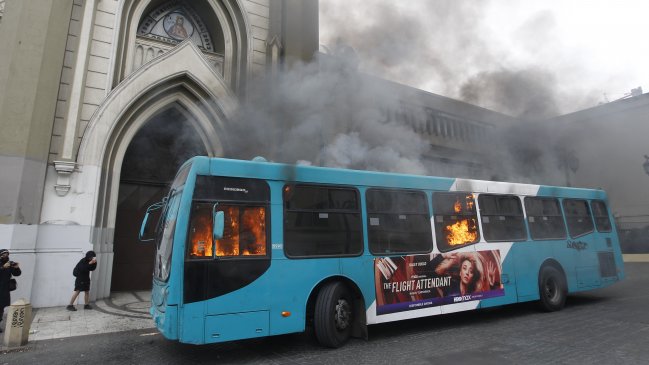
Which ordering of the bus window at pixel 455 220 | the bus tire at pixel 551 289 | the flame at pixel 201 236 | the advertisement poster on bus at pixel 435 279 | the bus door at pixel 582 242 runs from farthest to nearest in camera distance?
1. the bus door at pixel 582 242
2. the bus tire at pixel 551 289
3. the bus window at pixel 455 220
4. the advertisement poster on bus at pixel 435 279
5. the flame at pixel 201 236

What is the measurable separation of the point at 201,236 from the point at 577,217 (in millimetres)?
8925

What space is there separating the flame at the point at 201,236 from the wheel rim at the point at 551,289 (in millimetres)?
7365

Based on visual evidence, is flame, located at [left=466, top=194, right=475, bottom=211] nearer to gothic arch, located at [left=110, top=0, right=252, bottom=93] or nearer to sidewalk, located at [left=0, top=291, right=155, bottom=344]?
sidewalk, located at [left=0, top=291, right=155, bottom=344]

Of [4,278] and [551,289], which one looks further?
[551,289]

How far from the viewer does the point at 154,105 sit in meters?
A: 10.8

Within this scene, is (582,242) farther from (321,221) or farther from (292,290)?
(292,290)

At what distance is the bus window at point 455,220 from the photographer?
21.6ft

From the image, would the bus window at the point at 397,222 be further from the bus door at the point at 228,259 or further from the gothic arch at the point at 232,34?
the gothic arch at the point at 232,34

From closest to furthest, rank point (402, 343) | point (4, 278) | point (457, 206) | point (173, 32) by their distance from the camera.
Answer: point (402, 343) < point (4, 278) < point (457, 206) < point (173, 32)

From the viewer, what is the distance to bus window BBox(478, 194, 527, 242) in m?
7.25

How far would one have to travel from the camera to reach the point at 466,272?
6.70 m

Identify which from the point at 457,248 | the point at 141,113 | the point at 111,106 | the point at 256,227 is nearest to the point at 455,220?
the point at 457,248

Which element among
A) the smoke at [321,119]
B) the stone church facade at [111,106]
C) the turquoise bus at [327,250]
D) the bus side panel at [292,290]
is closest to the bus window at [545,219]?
the turquoise bus at [327,250]

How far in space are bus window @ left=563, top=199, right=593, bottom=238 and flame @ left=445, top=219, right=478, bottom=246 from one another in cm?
341
